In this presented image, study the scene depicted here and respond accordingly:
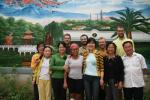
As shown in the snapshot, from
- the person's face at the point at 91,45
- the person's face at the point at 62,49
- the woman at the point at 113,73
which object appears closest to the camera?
the woman at the point at 113,73

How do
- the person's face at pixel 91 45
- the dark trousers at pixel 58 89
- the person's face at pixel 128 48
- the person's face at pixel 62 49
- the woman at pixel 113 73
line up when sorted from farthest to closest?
the dark trousers at pixel 58 89 < the person's face at pixel 62 49 < the person's face at pixel 91 45 < the woman at pixel 113 73 < the person's face at pixel 128 48

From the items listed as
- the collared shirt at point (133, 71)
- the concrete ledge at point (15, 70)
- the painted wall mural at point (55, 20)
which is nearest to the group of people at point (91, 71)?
the collared shirt at point (133, 71)

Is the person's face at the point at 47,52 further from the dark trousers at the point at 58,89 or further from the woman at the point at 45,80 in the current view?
the dark trousers at the point at 58,89

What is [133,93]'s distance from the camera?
723 cm

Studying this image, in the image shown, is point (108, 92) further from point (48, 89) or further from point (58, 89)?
point (48, 89)

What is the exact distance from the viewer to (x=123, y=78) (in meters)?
7.23

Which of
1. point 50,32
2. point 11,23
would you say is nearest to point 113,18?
point 50,32

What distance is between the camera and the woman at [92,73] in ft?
24.3

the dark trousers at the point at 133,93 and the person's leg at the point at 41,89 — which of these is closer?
the dark trousers at the point at 133,93

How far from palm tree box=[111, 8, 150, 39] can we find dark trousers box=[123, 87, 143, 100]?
312 cm

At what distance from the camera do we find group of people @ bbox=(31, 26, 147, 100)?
720 centimetres

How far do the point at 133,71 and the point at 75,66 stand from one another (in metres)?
1.08

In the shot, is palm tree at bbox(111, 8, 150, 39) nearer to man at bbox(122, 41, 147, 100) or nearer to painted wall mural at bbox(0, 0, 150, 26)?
painted wall mural at bbox(0, 0, 150, 26)

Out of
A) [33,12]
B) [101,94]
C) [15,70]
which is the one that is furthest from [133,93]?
[33,12]
